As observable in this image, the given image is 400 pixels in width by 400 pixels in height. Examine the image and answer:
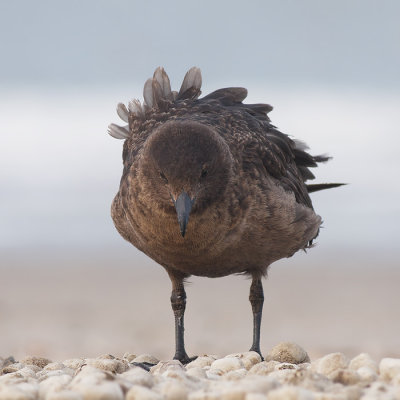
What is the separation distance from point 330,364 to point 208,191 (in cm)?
190

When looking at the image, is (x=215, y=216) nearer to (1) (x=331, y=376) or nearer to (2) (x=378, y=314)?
(1) (x=331, y=376)

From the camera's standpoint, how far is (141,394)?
470 centimetres

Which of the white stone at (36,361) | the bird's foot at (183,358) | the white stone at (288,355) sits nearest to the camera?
the white stone at (288,355)

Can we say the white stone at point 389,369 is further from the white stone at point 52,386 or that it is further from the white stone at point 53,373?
the white stone at point 53,373

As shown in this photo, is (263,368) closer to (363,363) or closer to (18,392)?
(363,363)

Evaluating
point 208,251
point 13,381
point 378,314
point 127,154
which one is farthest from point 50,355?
point 378,314

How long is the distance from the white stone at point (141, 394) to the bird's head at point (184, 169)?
226 centimetres

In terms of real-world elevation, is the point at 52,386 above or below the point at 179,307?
below

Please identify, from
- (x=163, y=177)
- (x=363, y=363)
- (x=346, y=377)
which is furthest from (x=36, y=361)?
(x=346, y=377)

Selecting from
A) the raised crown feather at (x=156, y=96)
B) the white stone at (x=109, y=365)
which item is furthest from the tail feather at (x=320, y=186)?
the white stone at (x=109, y=365)

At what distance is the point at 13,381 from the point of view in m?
5.52

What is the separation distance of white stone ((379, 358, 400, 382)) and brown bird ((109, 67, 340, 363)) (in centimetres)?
182

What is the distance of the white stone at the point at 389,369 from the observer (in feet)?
18.7

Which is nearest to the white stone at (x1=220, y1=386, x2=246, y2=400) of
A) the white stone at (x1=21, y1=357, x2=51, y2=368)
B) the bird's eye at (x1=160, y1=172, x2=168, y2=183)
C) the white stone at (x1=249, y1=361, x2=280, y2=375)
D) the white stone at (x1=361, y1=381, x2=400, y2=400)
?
the white stone at (x1=361, y1=381, x2=400, y2=400)
